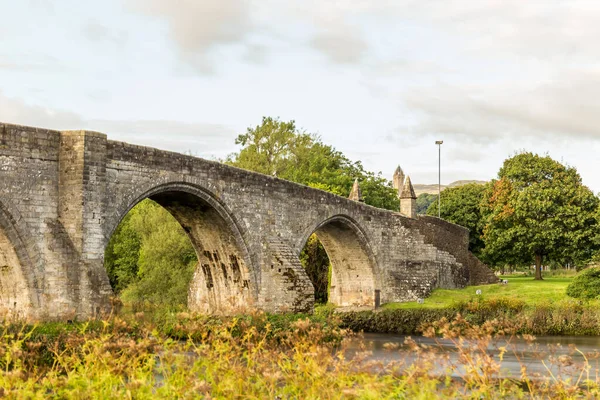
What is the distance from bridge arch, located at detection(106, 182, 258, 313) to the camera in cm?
2350

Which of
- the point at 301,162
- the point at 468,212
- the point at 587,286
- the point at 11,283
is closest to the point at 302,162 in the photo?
the point at 301,162

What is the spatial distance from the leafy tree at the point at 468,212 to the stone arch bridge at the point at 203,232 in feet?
43.3

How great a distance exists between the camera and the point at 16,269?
1795 centimetres

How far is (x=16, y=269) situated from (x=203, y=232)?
7.77 meters

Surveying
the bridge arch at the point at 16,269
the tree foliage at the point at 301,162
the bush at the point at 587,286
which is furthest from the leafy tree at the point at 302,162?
the bridge arch at the point at 16,269

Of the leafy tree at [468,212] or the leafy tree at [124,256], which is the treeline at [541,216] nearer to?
the leafy tree at [468,212]

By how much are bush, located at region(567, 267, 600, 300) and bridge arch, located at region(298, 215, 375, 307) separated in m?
7.63

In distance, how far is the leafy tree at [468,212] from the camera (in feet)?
169

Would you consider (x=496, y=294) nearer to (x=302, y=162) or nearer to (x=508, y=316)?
(x=508, y=316)

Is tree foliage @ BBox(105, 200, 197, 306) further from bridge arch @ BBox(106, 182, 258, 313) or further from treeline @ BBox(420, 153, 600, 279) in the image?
treeline @ BBox(420, 153, 600, 279)

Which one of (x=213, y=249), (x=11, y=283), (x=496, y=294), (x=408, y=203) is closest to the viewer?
(x=11, y=283)

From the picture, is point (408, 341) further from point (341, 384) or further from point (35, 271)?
point (35, 271)

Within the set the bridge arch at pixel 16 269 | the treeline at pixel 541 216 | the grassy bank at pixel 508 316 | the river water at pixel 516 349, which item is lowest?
the river water at pixel 516 349

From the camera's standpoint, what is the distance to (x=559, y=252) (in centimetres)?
3997
